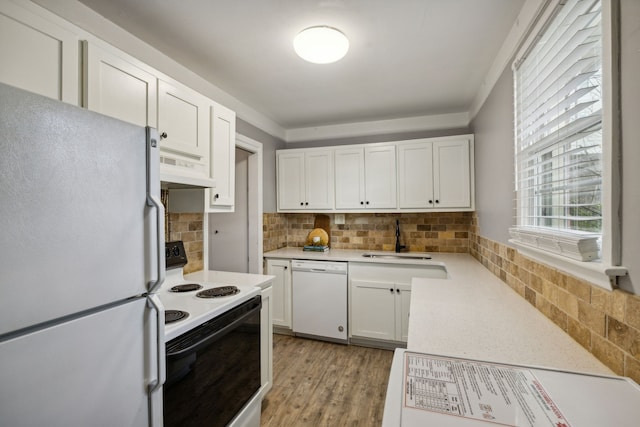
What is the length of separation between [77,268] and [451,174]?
304 cm

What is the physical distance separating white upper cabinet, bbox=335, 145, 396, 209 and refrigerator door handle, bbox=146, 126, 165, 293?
97.2 inches

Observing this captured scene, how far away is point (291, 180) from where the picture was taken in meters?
3.56

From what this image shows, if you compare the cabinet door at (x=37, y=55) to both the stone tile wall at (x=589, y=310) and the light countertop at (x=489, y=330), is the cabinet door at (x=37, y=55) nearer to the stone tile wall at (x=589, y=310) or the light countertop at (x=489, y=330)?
the light countertop at (x=489, y=330)

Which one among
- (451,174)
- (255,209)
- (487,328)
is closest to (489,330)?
(487,328)

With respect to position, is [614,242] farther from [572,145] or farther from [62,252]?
[62,252]

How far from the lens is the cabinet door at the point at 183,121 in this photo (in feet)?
5.35

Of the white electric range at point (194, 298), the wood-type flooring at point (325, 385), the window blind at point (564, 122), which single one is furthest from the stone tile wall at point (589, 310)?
the white electric range at point (194, 298)

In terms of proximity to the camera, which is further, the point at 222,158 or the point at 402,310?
the point at 402,310

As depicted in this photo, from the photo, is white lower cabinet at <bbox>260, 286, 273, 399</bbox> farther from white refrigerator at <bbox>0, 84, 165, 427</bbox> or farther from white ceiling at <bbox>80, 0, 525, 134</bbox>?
white ceiling at <bbox>80, 0, 525, 134</bbox>

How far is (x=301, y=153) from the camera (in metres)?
3.52

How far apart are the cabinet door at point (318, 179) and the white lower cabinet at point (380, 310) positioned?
1.02m

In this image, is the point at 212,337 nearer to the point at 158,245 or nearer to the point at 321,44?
the point at 158,245

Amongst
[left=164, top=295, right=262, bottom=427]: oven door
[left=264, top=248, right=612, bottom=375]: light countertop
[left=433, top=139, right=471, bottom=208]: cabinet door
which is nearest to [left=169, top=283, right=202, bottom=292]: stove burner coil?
[left=164, top=295, right=262, bottom=427]: oven door

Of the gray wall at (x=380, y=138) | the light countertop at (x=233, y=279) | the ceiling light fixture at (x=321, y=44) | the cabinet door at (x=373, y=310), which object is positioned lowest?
the cabinet door at (x=373, y=310)
